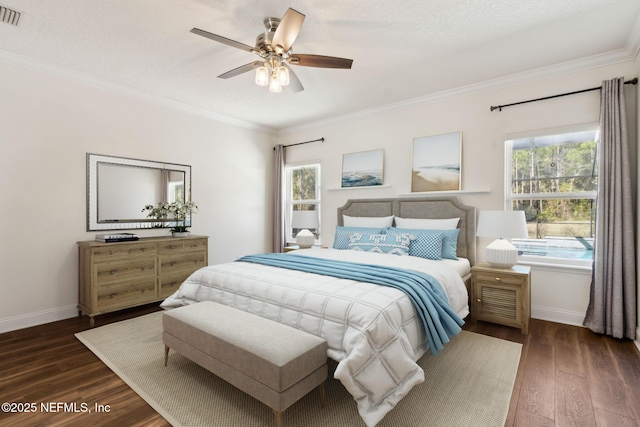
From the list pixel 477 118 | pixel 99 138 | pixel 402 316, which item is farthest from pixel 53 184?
pixel 477 118

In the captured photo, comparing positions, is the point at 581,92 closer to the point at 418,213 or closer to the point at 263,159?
the point at 418,213

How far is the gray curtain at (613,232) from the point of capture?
2.80 meters

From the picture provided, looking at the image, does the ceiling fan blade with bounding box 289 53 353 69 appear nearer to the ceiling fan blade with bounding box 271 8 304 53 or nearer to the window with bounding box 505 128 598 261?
the ceiling fan blade with bounding box 271 8 304 53

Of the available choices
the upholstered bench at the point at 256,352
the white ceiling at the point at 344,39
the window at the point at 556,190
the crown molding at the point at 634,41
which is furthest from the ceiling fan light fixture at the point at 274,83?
the crown molding at the point at 634,41

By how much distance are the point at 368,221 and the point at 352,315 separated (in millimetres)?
2634

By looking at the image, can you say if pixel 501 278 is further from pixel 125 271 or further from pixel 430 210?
pixel 125 271

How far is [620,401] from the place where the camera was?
192 cm

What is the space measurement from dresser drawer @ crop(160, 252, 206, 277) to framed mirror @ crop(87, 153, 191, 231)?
2.01 ft

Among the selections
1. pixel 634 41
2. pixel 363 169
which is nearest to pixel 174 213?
pixel 363 169

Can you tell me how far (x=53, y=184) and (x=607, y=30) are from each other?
17.9 ft

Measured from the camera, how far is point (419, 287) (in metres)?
2.18

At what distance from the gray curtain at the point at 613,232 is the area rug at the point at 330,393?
0.98m

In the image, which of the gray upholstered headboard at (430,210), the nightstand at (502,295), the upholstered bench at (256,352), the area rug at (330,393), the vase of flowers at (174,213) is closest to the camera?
the upholstered bench at (256,352)

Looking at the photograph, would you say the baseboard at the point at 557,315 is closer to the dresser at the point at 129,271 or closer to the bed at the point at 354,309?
the bed at the point at 354,309
